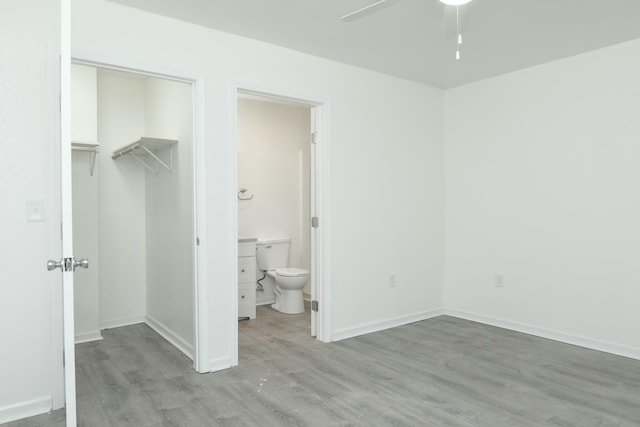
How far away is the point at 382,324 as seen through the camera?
423 centimetres

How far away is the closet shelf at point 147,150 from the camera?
379 cm

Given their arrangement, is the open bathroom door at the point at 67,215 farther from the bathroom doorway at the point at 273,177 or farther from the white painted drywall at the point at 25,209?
the bathroom doorway at the point at 273,177

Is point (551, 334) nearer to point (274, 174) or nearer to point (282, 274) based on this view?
point (282, 274)

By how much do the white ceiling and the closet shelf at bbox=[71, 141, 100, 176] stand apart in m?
1.38

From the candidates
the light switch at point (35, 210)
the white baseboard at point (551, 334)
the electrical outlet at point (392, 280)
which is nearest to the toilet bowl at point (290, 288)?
the electrical outlet at point (392, 280)

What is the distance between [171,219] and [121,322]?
1276 mm

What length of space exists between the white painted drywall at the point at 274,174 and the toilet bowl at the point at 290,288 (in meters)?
0.42

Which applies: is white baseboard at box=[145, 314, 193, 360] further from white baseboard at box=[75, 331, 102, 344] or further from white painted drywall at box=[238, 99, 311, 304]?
white painted drywall at box=[238, 99, 311, 304]

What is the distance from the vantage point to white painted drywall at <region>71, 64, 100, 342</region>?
3865 mm

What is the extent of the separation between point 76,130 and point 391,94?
2771mm

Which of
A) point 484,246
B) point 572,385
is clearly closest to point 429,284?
point 484,246

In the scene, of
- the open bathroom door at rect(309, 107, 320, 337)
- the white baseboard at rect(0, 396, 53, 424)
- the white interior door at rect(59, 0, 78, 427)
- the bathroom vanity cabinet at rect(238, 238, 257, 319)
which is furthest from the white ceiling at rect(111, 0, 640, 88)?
the white baseboard at rect(0, 396, 53, 424)

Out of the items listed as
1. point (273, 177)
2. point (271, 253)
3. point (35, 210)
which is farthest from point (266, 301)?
point (35, 210)

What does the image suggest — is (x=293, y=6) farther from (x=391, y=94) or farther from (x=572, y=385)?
(x=572, y=385)
